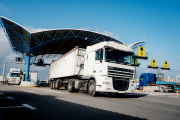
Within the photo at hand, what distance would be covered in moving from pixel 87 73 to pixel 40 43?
2387 cm

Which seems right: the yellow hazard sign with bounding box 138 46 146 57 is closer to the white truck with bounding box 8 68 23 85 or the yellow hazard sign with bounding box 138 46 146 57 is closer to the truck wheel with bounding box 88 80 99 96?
the white truck with bounding box 8 68 23 85

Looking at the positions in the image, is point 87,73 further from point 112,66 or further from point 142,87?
point 142,87

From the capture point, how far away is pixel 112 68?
8.84 meters

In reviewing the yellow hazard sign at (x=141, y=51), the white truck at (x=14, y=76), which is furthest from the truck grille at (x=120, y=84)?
the yellow hazard sign at (x=141, y=51)

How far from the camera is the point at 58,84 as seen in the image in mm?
17500

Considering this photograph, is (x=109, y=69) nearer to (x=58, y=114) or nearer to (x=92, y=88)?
(x=92, y=88)

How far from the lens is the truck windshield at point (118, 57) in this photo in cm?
913

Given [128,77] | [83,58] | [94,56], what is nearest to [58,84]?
[83,58]

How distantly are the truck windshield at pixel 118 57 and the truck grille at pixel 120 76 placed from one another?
0.52 m

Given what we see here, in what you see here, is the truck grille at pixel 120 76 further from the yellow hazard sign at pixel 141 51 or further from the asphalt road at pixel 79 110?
the yellow hazard sign at pixel 141 51

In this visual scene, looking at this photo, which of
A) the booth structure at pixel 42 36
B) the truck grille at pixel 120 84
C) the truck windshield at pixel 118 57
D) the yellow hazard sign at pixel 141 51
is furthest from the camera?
the yellow hazard sign at pixel 141 51

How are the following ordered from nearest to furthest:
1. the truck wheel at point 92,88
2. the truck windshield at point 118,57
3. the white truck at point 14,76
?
the truck windshield at point 118,57 → the truck wheel at point 92,88 → the white truck at point 14,76

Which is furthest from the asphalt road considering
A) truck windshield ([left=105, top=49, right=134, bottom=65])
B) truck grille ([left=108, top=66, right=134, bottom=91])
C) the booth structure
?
the booth structure

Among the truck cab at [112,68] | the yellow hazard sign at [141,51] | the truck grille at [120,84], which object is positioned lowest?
the truck grille at [120,84]
